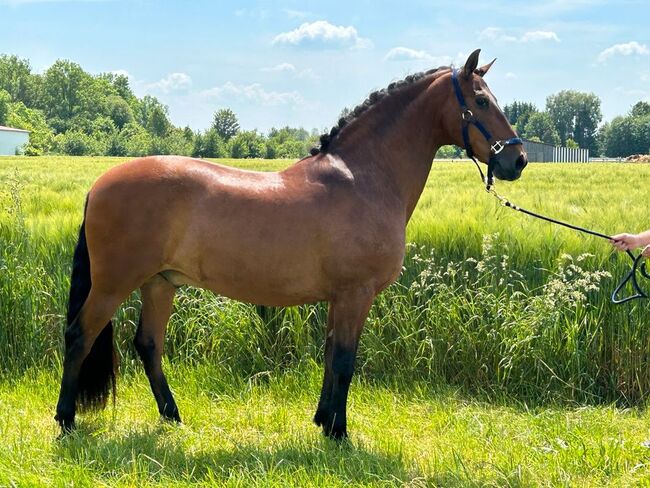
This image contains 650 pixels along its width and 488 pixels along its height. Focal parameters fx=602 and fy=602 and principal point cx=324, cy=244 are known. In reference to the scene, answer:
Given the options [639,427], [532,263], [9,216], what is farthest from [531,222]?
[9,216]

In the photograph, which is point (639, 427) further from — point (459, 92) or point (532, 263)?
point (459, 92)

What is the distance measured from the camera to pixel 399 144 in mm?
4047

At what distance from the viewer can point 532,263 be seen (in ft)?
17.8

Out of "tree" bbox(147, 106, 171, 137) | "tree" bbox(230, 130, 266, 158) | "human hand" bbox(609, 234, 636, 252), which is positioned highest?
"tree" bbox(147, 106, 171, 137)

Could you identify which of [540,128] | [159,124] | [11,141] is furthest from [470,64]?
[540,128]

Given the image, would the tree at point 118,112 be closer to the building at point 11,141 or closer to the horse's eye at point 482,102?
the building at point 11,141

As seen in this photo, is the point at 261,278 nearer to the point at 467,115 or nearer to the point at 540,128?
the point at 467,115

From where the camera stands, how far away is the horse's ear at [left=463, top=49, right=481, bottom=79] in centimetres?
376

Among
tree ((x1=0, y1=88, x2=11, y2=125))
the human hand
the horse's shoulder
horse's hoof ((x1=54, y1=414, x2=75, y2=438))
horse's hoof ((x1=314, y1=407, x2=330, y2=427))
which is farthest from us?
tree ((x1=0, y1=88, x2=11, y2=125))

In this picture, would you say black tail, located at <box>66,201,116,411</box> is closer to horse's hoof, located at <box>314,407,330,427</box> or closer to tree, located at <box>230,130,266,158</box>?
horse's hoof, located at <box>314,407,330,427</box>

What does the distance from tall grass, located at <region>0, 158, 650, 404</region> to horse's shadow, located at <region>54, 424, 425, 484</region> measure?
1.24 m

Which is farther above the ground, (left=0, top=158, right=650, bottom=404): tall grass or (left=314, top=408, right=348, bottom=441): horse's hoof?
(left=0, top=158, right=650, bottom=404): tall grass

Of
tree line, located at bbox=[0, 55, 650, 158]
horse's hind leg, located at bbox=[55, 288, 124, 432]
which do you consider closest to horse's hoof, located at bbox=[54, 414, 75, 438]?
horse's hind leg, located at bbox=[55, 288, 124, 432]

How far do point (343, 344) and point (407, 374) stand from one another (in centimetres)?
152
